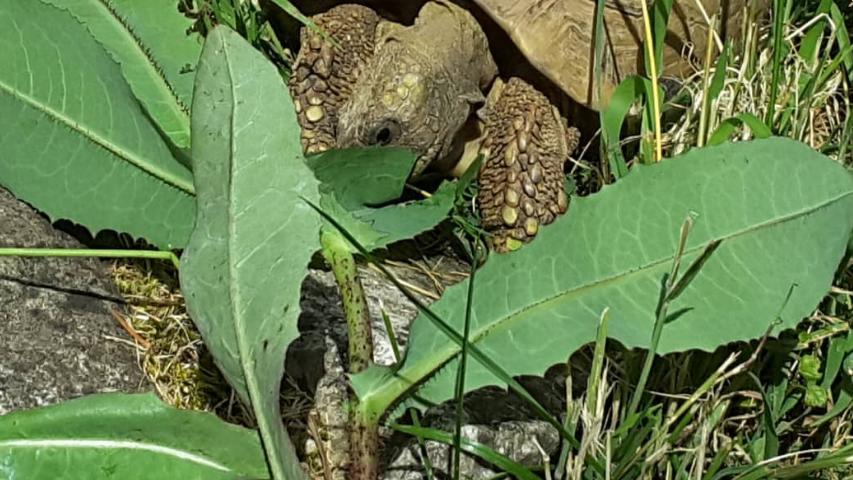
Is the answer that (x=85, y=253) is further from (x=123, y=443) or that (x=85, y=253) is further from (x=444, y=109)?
(x=444, y=109)

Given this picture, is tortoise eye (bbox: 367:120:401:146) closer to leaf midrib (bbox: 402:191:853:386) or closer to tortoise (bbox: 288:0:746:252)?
tortoise (bbox: 288:0:746:252)

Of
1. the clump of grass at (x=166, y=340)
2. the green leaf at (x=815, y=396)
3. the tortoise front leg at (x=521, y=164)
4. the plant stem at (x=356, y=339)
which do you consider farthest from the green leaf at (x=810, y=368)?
the clump of grass at (x=166, y=340)

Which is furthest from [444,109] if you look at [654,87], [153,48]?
[153,48]

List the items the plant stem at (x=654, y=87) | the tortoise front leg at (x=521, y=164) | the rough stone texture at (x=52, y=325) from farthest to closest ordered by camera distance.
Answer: the tortoise front leg at (x=521, y=164) → the plant stem at (x=654, y=87) → the rough stone texture at (x=52, y=325)

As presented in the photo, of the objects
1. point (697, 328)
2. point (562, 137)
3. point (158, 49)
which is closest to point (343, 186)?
point (158, 49)

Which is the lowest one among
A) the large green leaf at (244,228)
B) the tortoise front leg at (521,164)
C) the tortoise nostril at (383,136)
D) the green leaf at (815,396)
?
the green leaf at (815,396)

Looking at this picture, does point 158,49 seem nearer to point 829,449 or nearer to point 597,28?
point 597,28

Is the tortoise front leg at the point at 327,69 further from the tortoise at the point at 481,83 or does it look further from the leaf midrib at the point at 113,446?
the leaf midrib at the point at 113,446

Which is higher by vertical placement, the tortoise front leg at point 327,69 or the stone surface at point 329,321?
the tortoise front leg at point 327,69
